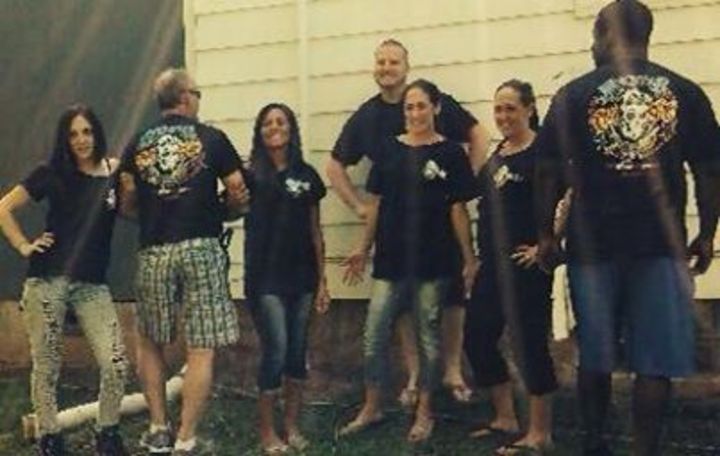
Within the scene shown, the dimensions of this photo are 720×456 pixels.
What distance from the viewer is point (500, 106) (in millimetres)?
5609

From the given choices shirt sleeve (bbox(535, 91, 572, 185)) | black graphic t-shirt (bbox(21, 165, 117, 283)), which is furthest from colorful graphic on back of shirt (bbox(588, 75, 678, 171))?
black graphic t-shirt (bbox(21, 165, 117, 283))

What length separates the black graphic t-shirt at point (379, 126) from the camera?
6.52 metres

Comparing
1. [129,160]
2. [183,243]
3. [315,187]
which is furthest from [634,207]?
[129,160]

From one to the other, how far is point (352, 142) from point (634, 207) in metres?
2.48

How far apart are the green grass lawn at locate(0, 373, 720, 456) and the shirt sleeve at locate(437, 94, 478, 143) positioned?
164 centimetres

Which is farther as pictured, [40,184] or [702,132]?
[40,184]

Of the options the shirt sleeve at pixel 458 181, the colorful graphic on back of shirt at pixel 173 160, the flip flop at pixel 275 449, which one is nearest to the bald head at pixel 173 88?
the colorful graphic on back of shirt at pixel 173 160

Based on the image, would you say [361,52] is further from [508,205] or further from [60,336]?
[60,336]

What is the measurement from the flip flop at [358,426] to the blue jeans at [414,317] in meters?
0.22

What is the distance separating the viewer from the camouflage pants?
18.5 feet

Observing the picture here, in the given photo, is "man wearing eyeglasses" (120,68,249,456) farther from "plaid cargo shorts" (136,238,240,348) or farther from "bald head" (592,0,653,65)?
"bald head" (592,0,653,65)

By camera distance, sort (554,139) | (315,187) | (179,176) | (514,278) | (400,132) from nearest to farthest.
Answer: (554,139), (179,176), (514,278), (315,187), (400,132)

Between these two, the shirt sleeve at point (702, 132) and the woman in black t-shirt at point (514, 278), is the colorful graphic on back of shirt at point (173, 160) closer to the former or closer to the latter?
the woman in black t-shirt at point (514, 278)

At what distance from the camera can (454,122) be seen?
655cm
